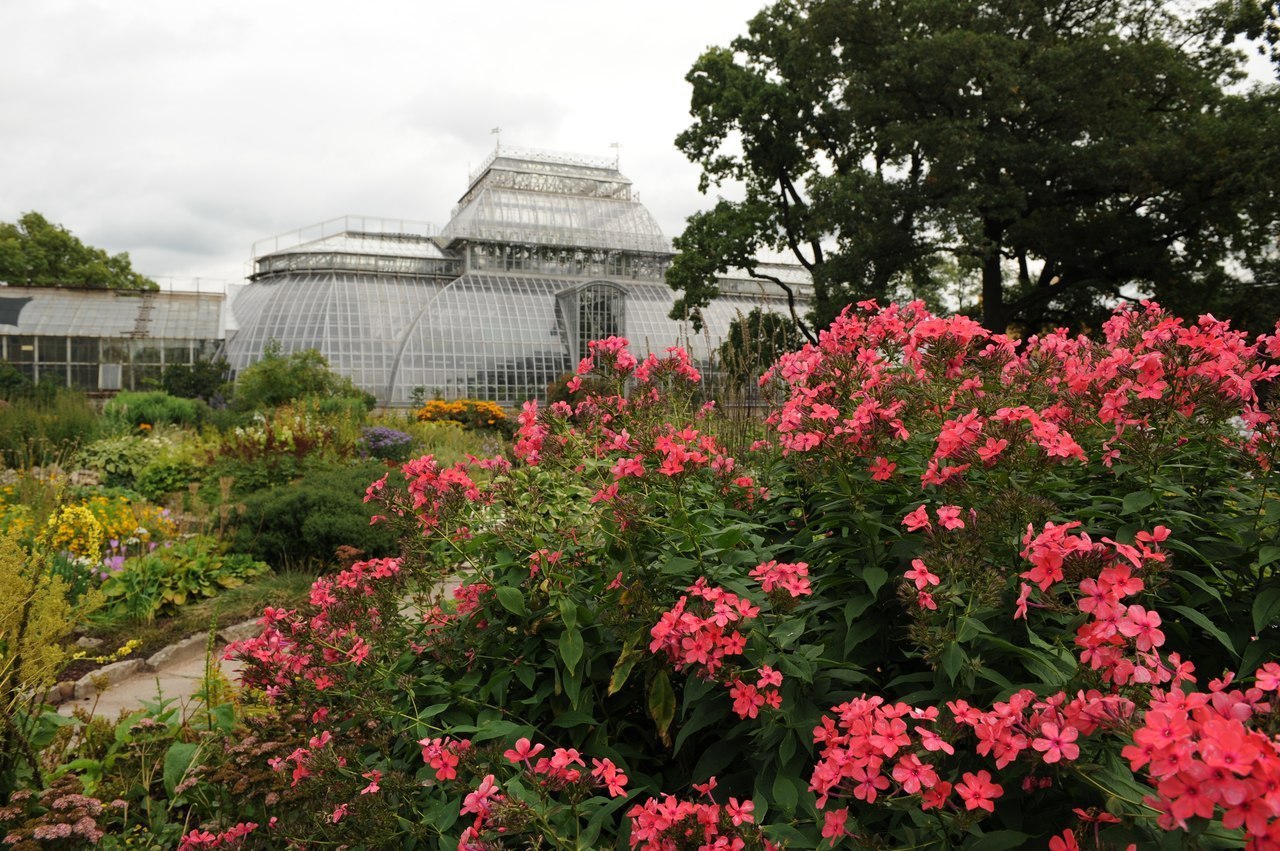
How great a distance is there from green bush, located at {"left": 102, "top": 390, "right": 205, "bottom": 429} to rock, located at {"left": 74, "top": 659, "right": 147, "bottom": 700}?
34.2 feet

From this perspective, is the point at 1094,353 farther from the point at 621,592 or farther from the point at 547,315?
the point at 547,315

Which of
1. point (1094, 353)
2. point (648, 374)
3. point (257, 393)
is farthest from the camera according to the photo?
point (257, 393)

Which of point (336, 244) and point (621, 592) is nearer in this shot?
point (621, 592)

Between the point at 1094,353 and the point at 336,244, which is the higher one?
the point at 336,244

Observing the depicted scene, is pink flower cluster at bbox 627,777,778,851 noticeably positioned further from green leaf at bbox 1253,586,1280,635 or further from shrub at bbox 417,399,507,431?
shrub at bbox 417,399,507,431

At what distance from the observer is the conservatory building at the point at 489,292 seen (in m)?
29.8

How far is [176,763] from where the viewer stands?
3.20 m

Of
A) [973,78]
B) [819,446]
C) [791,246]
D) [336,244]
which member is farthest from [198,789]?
[336,244]

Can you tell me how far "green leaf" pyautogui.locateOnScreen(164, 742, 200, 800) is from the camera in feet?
10.2

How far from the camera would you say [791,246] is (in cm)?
1998

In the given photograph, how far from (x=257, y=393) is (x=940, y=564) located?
21.0m

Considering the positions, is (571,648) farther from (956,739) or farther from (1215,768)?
(1215,768)

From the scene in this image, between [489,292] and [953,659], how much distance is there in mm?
32907

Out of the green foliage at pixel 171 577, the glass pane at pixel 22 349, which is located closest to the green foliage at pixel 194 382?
the glass pane at pixel 22 349
